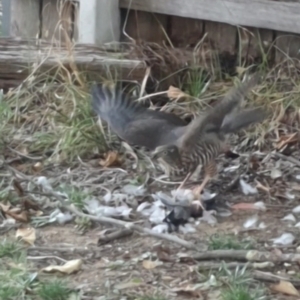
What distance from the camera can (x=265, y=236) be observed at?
13.3ft

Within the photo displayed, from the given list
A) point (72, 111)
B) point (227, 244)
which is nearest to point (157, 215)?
point (227, 244)

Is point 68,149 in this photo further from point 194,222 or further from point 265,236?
point 265,236

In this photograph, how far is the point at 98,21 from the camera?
613cm

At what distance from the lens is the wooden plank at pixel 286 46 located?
18.9 ft

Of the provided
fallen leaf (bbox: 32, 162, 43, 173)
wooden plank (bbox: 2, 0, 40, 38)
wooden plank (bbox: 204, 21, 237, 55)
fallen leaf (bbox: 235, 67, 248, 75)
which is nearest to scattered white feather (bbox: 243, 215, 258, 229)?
fallen leaf (bbox: 32, 162, 43, 173)

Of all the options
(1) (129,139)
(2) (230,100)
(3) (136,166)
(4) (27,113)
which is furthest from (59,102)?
(2) (230,100)

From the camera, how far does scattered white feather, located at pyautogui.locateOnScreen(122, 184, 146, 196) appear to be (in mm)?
4629

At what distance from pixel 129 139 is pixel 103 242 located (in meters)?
0.74

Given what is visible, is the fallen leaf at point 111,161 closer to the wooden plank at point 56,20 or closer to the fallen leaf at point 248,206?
the fallen leaf at point 248,206

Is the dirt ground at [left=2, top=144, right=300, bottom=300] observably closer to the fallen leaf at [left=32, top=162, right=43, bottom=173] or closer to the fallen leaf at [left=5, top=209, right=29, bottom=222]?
the fallen leaf at [left=5, top=209, right=29, bottom=222]

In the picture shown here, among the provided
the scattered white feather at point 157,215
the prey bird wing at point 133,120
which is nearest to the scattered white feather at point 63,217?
the scattered white feather at point 157,215

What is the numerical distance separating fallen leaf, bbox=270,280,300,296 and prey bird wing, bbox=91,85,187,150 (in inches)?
45.1

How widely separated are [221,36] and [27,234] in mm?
2483

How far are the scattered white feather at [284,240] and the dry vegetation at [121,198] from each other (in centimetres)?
3
